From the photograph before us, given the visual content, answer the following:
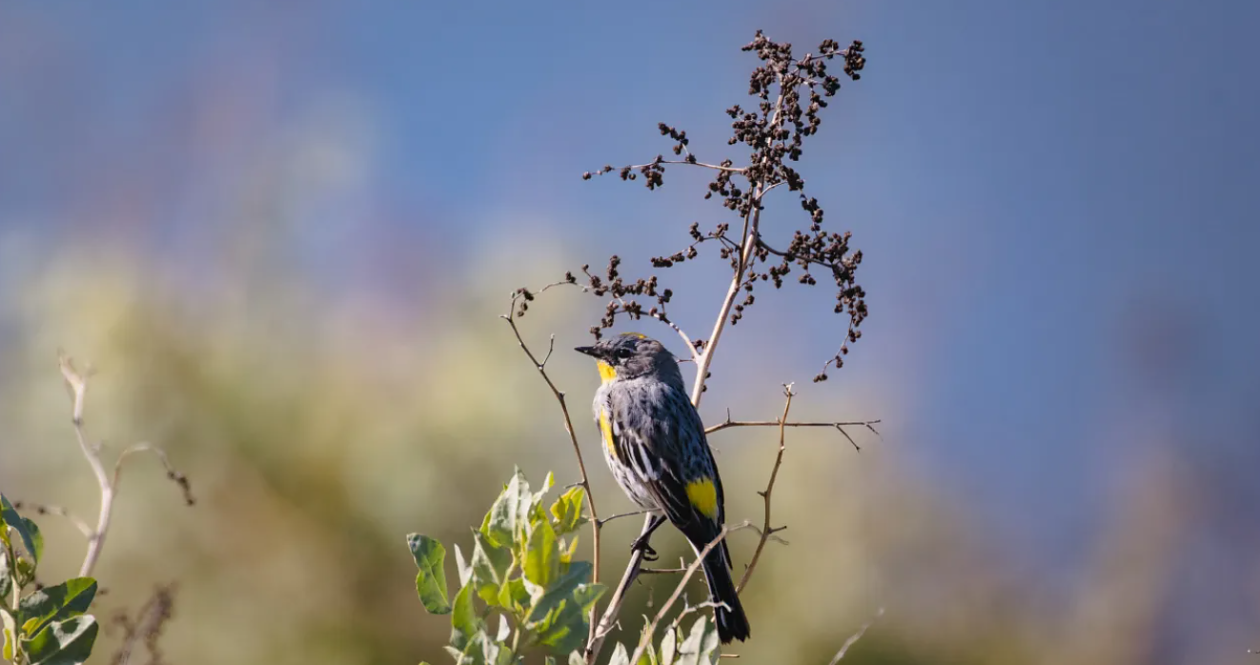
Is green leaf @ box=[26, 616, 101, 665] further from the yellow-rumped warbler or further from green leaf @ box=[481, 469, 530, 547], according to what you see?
the yellow-rumped warbler

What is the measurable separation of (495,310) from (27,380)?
236 centimetres

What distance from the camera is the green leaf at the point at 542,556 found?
1348 millimetres

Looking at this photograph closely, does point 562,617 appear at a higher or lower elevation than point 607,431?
lower

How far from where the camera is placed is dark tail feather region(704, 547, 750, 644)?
8.64 feet

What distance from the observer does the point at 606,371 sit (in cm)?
360

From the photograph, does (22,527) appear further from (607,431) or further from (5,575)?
(607,431)

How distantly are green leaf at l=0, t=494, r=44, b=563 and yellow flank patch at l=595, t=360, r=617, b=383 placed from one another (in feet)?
Result: 7.33

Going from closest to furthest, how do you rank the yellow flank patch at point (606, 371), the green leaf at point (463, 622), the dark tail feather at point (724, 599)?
the green leaf at point (463, 622) < the dark tail feather at point (724, 599) < the yellow flank patch at point (606, 371)

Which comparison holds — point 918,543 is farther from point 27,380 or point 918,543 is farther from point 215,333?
point 27,380

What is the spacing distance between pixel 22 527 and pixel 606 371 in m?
2.32

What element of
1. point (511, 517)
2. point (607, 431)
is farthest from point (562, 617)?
point (607, 431)

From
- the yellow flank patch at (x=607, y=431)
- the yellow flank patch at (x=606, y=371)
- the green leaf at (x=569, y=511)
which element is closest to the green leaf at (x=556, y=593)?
the green leaf at (x=569, y=511)

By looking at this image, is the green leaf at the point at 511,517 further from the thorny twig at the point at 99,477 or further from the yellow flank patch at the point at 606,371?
the yellow flank patch at the point at 606,371

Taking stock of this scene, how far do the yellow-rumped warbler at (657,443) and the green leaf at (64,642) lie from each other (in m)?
1.76
